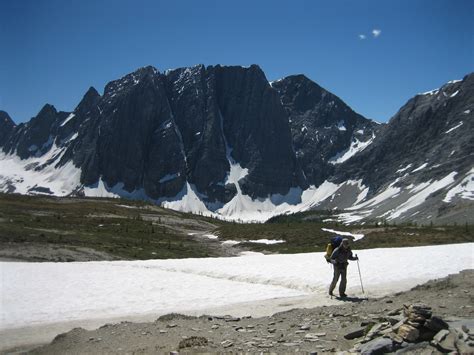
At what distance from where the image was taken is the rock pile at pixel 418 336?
447 inches

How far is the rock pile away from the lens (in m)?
11.3

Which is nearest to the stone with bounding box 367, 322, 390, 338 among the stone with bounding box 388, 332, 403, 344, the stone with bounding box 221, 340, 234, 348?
the stone with bounding box 388, 332, 403, 344

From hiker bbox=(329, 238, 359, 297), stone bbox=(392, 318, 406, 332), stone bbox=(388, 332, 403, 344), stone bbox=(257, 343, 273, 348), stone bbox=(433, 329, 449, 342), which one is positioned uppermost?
hiker bbox=(329, 238, 359, 297)

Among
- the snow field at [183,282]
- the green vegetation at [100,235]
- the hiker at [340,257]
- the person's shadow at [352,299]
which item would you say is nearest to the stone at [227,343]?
the snow field at [183,282]

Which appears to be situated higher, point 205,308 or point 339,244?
point 339,244

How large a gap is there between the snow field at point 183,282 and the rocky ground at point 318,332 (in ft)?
14.8

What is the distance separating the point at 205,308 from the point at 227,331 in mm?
6608

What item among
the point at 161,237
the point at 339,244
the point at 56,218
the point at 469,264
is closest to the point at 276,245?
the point at 161,237

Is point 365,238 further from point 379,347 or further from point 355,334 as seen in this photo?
point 379,347

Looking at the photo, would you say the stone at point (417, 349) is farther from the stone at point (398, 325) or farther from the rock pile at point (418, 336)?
the stone at point (398, 325)

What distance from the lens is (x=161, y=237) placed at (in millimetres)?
76375

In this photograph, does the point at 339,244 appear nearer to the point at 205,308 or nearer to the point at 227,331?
the point at 205,308

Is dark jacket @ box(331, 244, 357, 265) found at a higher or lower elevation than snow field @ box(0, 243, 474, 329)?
higher

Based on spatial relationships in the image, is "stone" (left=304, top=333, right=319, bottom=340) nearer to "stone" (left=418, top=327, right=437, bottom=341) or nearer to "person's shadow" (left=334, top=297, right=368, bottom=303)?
"stone" (left=418, top=327, right=437, bottom=341)
